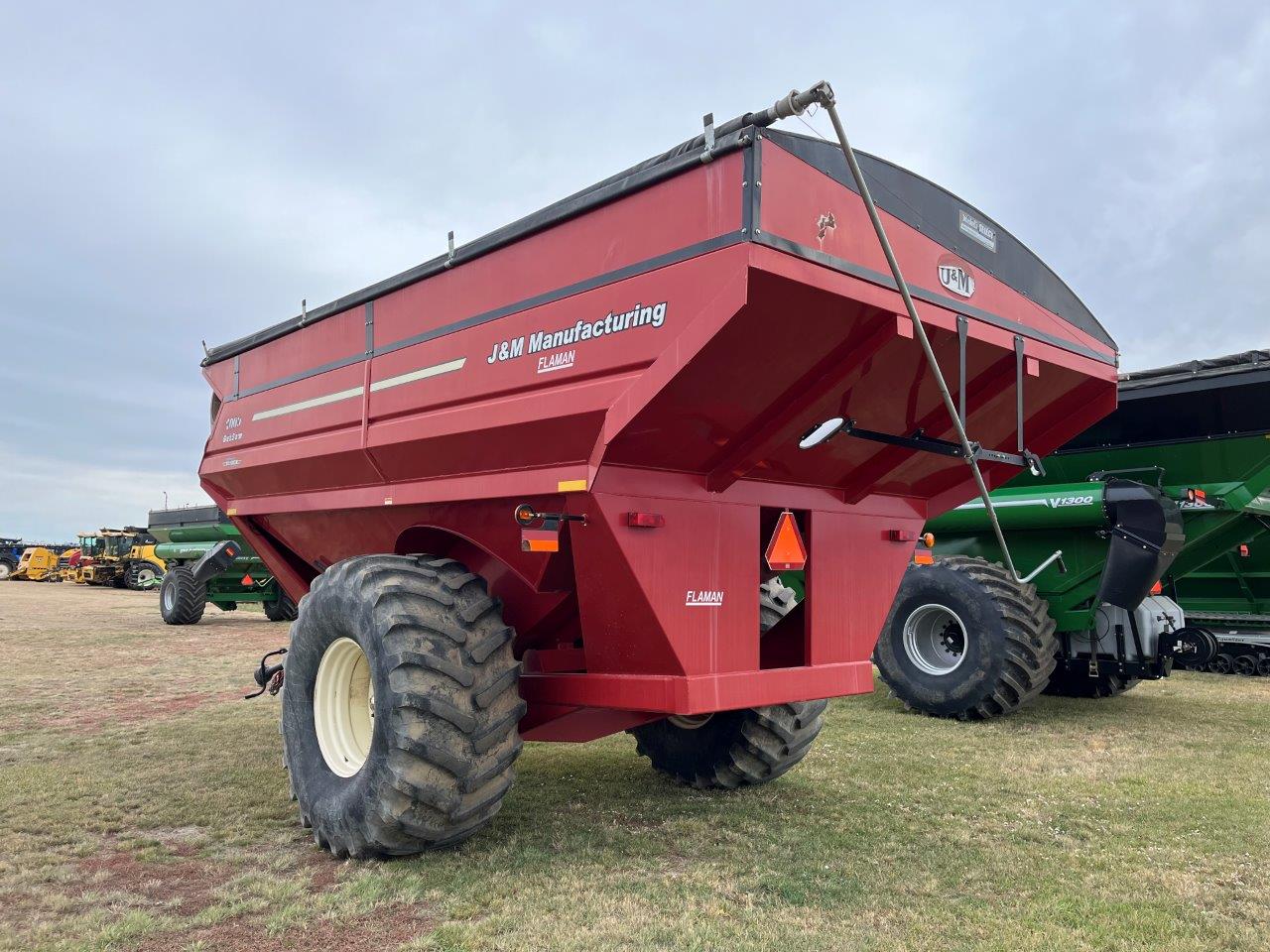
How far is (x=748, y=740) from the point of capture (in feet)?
15.3

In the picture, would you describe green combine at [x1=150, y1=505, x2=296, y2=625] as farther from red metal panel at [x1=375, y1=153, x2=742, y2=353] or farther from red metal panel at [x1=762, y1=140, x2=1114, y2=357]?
red metal panel at [x1=762, y1=140, x2=1114, y2=357]

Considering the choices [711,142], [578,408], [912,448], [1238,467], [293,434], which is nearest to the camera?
[711,142]

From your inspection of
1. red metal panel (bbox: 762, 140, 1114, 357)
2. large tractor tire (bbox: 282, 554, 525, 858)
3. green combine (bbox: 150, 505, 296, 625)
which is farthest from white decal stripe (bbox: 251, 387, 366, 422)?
green combine (bbox: 150, 505, 296, 625)

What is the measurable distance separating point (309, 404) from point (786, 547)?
2.82 m

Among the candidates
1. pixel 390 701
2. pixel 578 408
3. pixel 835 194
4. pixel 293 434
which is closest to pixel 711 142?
pixel 835 194

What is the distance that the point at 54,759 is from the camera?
→ 5.57 m

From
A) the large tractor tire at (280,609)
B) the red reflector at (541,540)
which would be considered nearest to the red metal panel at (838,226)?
the red reflector at (541,540)

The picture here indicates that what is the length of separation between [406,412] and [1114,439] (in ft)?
19.3

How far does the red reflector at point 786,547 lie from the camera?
400 centimetres

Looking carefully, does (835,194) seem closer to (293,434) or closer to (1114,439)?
(293,434)

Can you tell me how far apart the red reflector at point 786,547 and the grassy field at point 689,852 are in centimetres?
118

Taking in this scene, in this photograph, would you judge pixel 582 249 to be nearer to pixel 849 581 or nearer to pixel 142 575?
pixel 849 581

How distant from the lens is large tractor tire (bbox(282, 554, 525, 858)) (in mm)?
3518

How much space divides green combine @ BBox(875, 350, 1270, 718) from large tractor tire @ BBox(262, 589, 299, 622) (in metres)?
13.4
